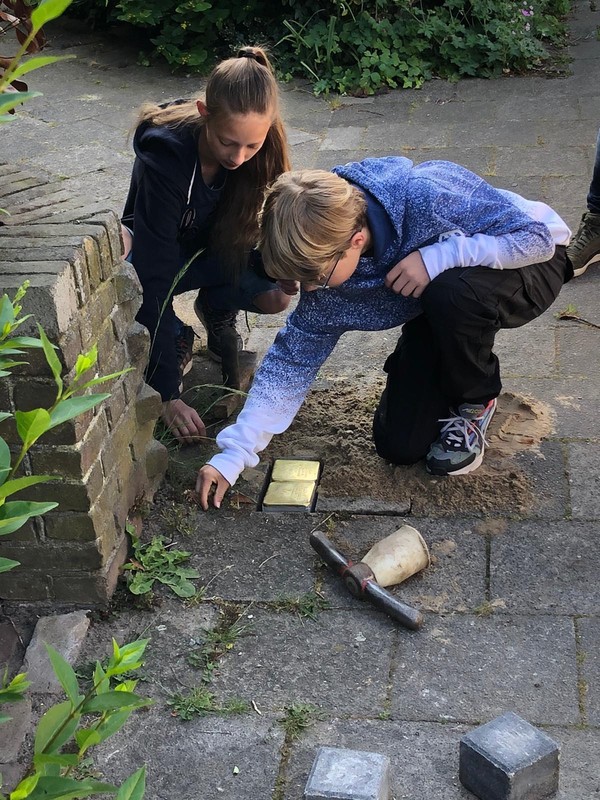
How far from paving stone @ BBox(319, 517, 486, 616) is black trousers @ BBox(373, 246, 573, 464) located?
0.29 meters

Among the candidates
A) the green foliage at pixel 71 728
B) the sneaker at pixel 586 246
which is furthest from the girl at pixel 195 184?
the green foliage at pixel 71 728

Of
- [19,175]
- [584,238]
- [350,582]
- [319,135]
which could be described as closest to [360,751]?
[350,582]

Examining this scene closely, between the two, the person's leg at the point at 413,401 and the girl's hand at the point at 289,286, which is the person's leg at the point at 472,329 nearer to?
the person's leg at the point at 413,401

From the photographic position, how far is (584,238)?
4414 mm

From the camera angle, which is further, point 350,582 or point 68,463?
point 350,582

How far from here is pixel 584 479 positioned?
310 cm

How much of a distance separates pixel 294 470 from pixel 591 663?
3.75 feet

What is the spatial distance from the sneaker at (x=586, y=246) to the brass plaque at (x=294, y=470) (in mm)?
1809

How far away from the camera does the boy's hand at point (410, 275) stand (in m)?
2.90

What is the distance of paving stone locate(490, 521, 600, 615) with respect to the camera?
8.67ft

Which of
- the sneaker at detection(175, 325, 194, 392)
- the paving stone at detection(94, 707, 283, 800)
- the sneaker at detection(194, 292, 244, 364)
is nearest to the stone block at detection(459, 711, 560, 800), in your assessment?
the paving stone at detection(94, 707, 283, 800)

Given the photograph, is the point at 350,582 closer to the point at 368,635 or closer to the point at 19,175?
the point at 368,635

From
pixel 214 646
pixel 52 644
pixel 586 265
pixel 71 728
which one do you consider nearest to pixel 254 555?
pixel 214 646

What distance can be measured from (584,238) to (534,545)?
201 cm
